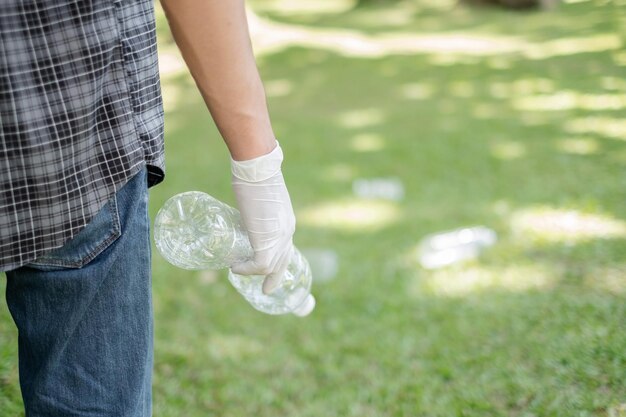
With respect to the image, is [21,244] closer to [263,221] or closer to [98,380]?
[98,380]

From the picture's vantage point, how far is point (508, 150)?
16.9ft

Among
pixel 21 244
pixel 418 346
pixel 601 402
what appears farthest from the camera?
pixel 418 346

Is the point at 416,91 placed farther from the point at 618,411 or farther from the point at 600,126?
the point at 618,411

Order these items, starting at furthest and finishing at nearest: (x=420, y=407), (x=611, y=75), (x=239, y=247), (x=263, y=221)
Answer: (x=611, y=75), (x=420, y=407), (x=239, y=247), (x=263, y=221)

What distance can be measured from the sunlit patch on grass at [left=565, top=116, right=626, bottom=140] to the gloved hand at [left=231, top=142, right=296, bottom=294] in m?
Result: 4.17

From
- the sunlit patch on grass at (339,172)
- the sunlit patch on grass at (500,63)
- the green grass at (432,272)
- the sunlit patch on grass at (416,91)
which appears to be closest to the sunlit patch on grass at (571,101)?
the green grass at (432,272)

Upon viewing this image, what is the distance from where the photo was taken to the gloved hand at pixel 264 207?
1362 mm

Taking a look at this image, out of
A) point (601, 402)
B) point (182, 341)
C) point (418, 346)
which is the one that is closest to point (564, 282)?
point (418, 346)

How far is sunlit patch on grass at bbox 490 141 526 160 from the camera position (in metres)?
5.05

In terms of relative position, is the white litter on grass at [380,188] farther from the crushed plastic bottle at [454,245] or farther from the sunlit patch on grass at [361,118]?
the sunlit patch on grass at [361,118]

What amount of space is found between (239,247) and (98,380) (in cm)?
55

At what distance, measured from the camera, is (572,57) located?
24.8ft

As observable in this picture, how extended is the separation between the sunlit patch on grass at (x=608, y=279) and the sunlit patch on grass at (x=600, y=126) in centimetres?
208

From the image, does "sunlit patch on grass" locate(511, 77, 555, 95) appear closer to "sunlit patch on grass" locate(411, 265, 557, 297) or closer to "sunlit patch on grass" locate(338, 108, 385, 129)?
"sunlit patch on grass" locate(338, 108, 385, 129)
